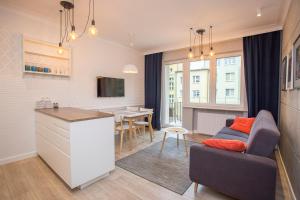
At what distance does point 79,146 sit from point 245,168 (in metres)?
1.88

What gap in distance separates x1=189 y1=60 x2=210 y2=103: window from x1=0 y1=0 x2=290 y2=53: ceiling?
0.82 meters

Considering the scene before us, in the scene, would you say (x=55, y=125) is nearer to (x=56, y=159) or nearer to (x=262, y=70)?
(x=56, y=159)

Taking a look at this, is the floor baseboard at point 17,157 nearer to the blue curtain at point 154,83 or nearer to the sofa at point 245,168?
the sofa at point 245,168

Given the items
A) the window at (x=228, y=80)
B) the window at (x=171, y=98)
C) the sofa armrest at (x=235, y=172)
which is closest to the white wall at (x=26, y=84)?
the window at (x=171, y=98)

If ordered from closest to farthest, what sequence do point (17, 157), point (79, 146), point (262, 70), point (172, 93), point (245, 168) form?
point (245, 168) → point (79, 146) → point (17, 157) → point (262, 70) → point (172, 93)

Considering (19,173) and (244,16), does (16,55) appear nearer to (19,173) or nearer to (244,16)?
(19,173)

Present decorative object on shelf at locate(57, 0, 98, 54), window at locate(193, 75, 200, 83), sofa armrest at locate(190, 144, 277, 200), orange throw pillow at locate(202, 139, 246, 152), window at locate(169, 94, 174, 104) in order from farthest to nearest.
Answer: window at locate(169, 94, 174, 104)
window at locate(193, 75, 200, 83)
decorative object on shelf at locate(57, 0, 98, 54)
orange throw pillow at locate(202, 139, 246, 152)
sofa armrest at locate(190, 144, 277, 200)

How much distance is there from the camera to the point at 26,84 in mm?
2953

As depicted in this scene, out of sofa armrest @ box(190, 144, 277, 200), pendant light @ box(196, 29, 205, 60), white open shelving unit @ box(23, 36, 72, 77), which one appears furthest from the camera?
pendant light @ box(196, 29, 205, 60)

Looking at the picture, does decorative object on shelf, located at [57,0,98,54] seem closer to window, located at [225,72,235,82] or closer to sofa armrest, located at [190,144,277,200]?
sofa armrest, located at [190,144,277,200]

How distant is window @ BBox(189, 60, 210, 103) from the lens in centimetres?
456

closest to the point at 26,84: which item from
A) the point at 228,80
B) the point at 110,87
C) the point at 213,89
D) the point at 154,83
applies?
the point at 110,87

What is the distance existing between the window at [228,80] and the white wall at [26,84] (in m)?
3.23

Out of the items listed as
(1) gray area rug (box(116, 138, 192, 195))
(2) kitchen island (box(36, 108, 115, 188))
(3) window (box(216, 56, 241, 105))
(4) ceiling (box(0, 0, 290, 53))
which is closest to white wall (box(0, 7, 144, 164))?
(4) ceiling (box(0, 0, 290, 53))
